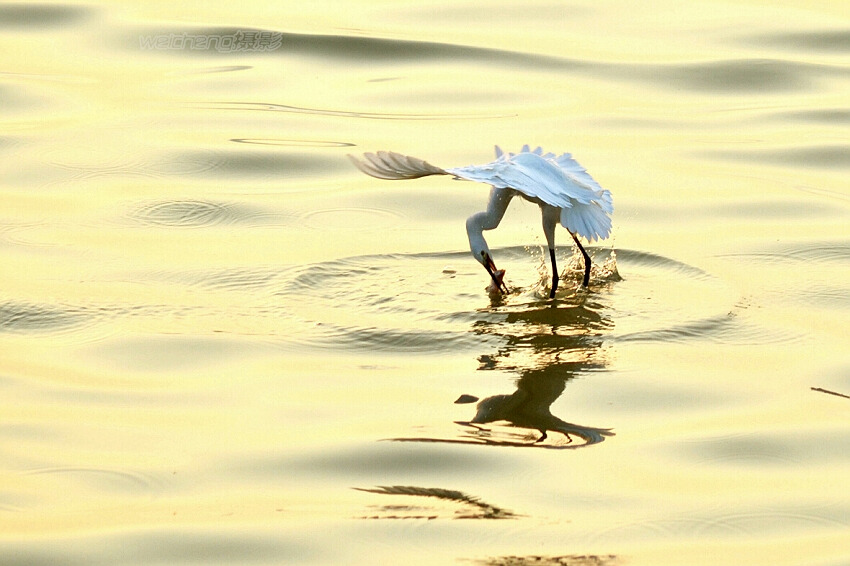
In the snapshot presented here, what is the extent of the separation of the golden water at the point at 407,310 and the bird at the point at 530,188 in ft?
1.19

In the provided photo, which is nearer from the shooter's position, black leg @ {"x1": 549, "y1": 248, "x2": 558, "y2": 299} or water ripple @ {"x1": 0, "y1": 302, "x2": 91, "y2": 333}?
water ripple @ {"x1": 0, "y1": 302, "x2": 91, "y2": 333}

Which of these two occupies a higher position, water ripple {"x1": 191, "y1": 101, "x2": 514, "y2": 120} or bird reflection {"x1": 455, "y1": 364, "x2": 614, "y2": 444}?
water ripple {"x1": 191, "y1": 101, "x2": 514, "y2": 120}

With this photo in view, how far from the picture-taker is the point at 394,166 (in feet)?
20.1

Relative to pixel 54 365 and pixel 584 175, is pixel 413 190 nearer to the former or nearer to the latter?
pixel 584 175

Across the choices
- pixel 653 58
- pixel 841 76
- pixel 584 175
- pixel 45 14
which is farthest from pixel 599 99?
pixel 45 14

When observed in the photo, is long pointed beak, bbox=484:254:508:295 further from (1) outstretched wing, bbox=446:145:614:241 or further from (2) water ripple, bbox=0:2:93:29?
(2) water ripple, bbox=0:2:93:29

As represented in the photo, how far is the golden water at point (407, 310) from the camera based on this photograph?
457cm

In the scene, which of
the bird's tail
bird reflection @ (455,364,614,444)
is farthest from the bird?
bird reflection @ (455,364,614,444)

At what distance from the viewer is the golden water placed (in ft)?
15.0

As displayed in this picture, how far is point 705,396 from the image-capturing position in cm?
558

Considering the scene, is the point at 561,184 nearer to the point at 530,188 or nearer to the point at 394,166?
the point at 530,188

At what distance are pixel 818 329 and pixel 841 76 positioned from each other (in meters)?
5.80

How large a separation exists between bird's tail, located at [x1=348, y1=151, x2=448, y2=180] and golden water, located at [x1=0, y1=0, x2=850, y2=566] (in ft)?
2.18

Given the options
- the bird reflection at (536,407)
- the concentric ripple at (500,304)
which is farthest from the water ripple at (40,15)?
the bird reflection at (536,407)
